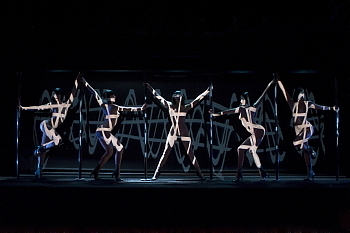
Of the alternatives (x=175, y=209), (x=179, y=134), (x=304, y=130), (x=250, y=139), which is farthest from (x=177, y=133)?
(x=304, y=130)

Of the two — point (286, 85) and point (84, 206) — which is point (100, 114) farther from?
point (286, 85)

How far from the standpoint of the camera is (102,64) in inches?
299

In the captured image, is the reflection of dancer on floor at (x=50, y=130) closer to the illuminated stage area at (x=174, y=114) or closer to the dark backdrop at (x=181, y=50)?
the illuminated stage area at (x=174, y=114)

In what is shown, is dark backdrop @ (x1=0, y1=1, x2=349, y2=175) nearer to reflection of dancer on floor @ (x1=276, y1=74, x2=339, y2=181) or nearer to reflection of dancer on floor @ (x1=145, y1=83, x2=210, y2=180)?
reflection of dancer on floor @ (x1=276, y1=74, x2=339, y2=181)

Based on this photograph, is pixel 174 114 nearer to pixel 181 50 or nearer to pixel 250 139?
pixel 181 50

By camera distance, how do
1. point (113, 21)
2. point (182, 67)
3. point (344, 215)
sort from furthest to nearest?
point (182, 67) → point (113, 21) → point (344, 215)

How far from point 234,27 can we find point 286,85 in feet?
6.70

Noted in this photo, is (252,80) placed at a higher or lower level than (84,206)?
higher

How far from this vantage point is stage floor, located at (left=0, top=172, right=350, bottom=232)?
18.1ft

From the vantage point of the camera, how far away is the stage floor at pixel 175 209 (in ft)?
18.1

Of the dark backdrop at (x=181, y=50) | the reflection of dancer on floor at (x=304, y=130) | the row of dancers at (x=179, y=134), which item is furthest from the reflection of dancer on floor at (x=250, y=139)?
the dark backdrop at (x=181, y=50)

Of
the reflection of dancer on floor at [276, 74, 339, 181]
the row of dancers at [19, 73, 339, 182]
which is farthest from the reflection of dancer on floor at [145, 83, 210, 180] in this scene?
the reflection of dancer on floor at [276, 74, 339, 181]

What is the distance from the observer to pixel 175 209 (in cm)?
561

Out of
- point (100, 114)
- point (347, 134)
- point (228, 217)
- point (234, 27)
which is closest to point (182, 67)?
point (234, 27)
